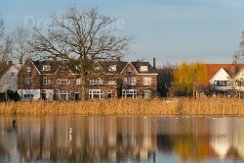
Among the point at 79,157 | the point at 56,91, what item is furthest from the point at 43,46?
the point at 79,157

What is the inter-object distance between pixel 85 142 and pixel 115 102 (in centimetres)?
2573

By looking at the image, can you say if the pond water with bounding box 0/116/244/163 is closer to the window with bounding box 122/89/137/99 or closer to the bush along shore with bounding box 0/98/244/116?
the bush along shore with bounding box 0/98/244/116

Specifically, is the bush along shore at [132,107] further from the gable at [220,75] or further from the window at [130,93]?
the gable at [220,75]

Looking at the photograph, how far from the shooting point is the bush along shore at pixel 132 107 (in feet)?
169

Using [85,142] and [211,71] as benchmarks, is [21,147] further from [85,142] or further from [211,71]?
[211,71]

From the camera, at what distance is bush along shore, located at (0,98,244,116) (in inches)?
2029

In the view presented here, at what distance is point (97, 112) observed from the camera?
52.2 meters

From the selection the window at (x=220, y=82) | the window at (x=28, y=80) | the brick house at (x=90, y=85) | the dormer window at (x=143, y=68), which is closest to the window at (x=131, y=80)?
the brick house at (x=90, y=85)

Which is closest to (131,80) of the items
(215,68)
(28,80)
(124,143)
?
(28,80)

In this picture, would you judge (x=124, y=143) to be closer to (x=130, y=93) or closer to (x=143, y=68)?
(x=130, y=93)

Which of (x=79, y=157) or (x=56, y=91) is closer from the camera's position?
(x=79, y=157)

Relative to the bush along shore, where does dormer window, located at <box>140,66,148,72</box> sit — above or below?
above

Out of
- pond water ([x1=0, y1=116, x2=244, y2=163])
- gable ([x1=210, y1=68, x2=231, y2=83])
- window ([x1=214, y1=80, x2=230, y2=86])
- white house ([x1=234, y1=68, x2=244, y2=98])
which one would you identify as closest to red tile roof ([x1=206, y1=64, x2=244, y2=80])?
gable ([x1=210, y1=68, x2=231, y2=83])

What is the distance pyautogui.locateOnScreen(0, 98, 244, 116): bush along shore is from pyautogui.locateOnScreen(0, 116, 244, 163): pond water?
14065 millimetres
